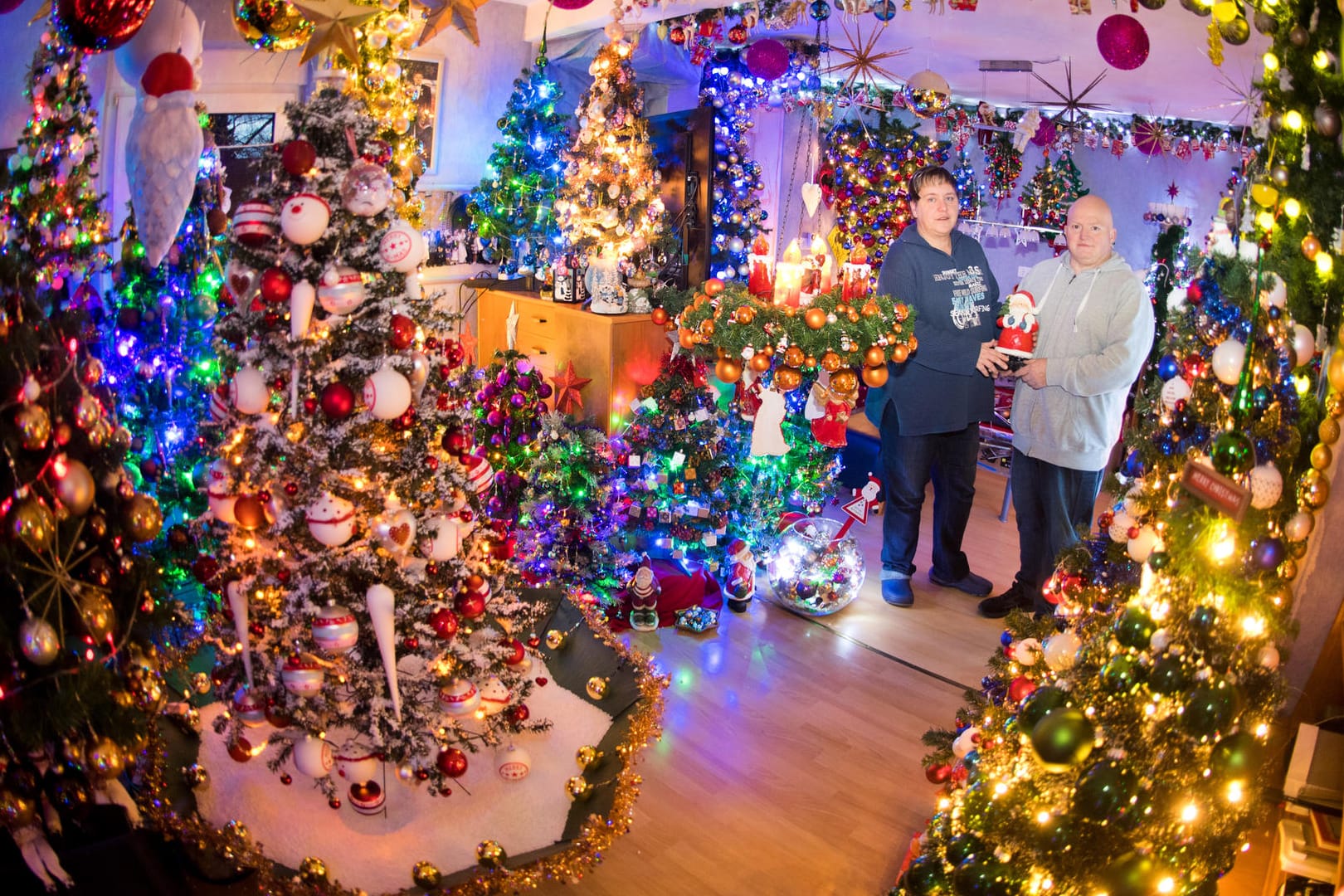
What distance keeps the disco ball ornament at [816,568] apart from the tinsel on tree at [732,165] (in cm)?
236

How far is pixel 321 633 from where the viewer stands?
2219mm

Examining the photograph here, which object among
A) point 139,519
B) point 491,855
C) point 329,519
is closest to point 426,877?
point 491,855

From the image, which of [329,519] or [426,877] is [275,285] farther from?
[426,877]

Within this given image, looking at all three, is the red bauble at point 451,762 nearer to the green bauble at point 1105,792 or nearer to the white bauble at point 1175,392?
the green bauble at point 1105,792

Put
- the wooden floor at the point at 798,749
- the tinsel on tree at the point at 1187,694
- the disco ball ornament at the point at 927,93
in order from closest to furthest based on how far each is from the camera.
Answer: the tinsel on tree at the point at 1187,694, the wooden floor at the point at 798,749, the disco ball ornament at the point at 927,93

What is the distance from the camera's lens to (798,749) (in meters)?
3.10

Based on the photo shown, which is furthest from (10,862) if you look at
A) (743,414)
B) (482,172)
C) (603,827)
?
(482,172)

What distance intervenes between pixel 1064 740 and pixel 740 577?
2.29 m

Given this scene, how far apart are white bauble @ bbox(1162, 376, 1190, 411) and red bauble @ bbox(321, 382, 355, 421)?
1871 mm

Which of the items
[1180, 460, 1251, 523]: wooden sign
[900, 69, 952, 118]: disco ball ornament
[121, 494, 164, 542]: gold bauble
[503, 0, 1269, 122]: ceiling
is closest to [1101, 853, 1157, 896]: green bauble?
[1180, 460, 1251, 523]: wooden sign

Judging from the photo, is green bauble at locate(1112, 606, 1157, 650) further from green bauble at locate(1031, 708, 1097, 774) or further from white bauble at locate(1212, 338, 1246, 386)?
white bauble at locate(1212, 338, 1246, 386)

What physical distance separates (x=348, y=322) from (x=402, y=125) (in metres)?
0.59

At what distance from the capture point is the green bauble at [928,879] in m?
1.98

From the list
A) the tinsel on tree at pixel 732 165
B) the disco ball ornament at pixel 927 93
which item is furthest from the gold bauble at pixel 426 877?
the disco ball ornament at pixel 927 93
